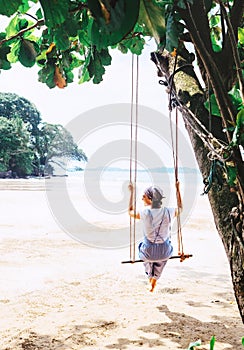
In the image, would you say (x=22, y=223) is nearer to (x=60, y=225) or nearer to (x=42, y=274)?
(x=60, y=225)

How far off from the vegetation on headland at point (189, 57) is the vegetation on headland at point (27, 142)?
2672 centimetres

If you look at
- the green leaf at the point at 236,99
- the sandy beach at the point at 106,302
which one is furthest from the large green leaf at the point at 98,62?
the sandy beach at the point at 106,302

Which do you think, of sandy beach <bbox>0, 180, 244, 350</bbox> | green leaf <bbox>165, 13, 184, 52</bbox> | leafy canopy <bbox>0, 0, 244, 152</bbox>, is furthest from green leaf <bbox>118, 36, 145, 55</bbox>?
sandy beach <bbox>0, 180, 244, 350</bbox>

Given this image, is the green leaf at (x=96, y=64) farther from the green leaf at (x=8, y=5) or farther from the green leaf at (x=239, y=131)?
the green leaf at (x=8, y=5)

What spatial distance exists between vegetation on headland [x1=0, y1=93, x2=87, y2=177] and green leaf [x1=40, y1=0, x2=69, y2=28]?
2755cm

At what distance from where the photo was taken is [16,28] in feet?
4.01

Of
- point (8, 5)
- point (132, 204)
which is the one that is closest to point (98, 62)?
point (8, 5)

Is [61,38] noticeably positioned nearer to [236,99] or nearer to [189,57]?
[236,99]

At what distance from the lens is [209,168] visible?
120 cm

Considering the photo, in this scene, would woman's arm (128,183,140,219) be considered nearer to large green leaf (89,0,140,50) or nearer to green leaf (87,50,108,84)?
green leaf (87,50,108,84)

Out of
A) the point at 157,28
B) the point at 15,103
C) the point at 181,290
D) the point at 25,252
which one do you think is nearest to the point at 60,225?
the point at 25,252

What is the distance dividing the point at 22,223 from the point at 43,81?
721 cm

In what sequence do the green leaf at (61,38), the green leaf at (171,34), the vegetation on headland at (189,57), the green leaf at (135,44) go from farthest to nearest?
the green leaf at (135,44) < the green leaf at (61,38) < the green leaf at (171,34) < the vegetation on headland at (189,57)

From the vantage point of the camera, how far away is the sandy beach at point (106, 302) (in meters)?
2.32
